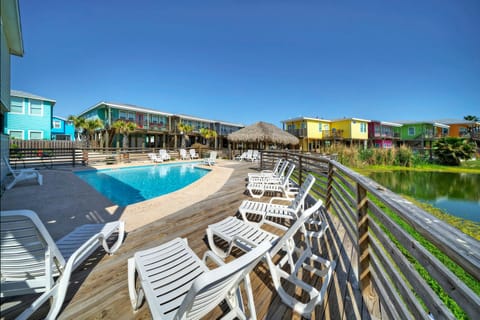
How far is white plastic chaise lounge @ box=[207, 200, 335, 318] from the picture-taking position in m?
1.70

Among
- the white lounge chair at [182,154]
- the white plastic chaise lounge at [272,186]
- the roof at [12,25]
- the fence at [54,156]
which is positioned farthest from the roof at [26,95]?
the white plastic chaise lounge at [272,186]

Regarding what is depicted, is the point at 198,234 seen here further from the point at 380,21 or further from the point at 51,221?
the point at 380,21

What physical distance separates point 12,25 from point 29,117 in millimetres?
15453

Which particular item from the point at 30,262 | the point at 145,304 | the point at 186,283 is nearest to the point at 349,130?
the point at 186,283

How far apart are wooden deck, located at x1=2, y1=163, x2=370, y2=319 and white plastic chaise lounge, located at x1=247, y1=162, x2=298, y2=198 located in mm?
1930

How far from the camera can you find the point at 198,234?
308 cm

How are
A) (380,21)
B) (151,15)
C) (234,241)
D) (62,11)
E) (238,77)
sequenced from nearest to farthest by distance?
(234,241), (62,11), (151,15), (380,21), (238,77)

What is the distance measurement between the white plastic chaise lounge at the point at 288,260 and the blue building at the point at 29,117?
865 inches

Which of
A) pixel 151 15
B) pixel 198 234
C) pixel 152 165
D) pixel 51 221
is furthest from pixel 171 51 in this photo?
pixel 198 234

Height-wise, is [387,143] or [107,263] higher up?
[387,143]

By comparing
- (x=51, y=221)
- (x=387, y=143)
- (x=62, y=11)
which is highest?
(x=62, y=11)

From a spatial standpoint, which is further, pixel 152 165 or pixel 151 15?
pixel 152 165

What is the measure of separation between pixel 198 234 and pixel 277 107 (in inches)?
1229

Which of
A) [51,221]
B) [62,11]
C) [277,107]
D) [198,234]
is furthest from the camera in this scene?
[277,107]
